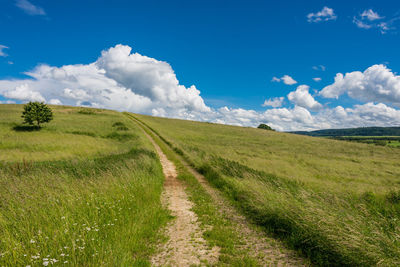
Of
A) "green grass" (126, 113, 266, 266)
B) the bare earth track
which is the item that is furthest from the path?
"green grass" (126, 113, 266, 266)

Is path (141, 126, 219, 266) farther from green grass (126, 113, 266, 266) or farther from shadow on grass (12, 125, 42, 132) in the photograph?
shadow on grass (12, 125, 42, 132)

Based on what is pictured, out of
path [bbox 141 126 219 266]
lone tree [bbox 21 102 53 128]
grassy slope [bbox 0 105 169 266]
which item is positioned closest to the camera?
grassy slope [bbox 0 105 169 266]

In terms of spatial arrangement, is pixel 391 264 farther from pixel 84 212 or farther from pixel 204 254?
pixel 84 212

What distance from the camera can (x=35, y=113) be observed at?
1524 inches

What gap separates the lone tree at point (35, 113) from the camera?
1503 inches

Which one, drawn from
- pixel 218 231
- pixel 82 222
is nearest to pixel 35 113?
pixel 82 222

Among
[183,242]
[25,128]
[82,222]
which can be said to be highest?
[25,128]

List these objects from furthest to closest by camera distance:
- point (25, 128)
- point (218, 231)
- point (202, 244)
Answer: point (25, 128) → point (218, 231) → point (202, 244)

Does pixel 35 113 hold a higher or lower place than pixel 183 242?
higher

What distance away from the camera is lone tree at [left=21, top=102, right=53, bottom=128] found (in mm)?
38188

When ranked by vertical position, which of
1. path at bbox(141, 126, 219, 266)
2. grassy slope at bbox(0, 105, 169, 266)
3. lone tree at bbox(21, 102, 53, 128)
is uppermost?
lone tree at bbox(21, 102, 53, 128)

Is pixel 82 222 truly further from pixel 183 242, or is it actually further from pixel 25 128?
pixel 25 128

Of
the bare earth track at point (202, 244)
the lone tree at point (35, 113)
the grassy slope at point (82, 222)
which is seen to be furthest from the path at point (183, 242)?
the lone tree at point (35, 113)

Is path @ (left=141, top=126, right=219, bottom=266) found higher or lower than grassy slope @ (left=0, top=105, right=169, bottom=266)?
lower
